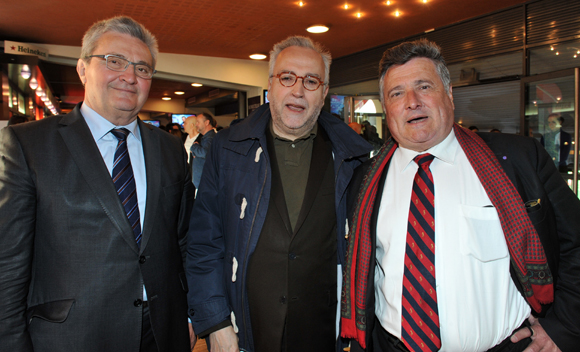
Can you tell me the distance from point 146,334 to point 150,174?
2.32ft

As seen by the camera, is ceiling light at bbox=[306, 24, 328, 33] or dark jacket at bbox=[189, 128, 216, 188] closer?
ceiling light at bbox=[306, 24, 328, 33]

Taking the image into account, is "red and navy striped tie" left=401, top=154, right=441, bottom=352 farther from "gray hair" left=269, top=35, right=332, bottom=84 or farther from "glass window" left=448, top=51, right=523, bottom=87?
"glass window" left=448, top=51, right=523, bottom=87

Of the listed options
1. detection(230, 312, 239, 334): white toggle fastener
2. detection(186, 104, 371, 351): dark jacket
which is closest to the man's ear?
detection(186, 104, 371, 351): dark jacket

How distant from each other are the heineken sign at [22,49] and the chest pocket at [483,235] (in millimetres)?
6323

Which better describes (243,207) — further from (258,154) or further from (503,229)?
(503,229)

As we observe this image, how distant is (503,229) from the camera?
136 centimetres

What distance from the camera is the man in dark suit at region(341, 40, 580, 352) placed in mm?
1344

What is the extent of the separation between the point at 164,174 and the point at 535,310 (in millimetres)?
1676

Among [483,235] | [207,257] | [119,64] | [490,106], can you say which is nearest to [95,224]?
[207,257]

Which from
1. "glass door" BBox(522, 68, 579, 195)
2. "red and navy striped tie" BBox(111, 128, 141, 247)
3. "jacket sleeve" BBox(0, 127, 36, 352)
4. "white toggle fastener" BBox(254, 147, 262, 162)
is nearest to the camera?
"jacket sleeve" BBox(0, 127, 36, 352)

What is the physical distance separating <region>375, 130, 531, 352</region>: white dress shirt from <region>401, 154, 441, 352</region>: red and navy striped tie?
0.08 ft

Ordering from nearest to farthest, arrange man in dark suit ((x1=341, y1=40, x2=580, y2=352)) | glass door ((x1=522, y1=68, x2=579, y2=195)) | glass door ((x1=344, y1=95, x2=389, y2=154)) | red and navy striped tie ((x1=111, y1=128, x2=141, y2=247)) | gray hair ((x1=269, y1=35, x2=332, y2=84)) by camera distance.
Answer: man in dark suit ((x1=341, y1=40, x2=580, y2=352)) → red and navy striped tie ((x1=111, y1=128, x2=141, y2=247)) → gray hair ((x1=269, y1=35, x2=332, y2=84)) → glass door ((x1=522, y1=68, x2=579, y2=195)) → glass door ((x1=344, y1=95, x2=389, y2=154))

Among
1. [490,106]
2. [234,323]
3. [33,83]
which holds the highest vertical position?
[33,83]

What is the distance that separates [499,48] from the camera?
4988 millimetres
